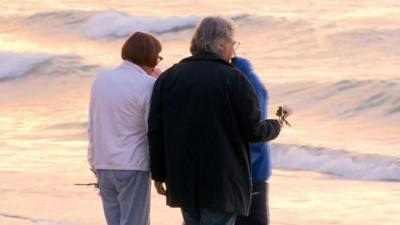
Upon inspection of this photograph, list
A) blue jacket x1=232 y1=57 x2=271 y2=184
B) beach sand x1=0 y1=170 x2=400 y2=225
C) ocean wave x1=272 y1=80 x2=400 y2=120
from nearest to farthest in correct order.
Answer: blue jacket x1=232 y1=57 x2=271 y2=184, beach sand x1=0 y1=170 x2=400 y2=225, ocean wave x1=272 y1=80 x2=400 y2=120

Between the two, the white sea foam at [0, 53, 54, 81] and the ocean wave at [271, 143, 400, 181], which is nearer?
the ocean wave at [271, 143, 400, 181]

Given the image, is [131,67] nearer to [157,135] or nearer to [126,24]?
[157,135]

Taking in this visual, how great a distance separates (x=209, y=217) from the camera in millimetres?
4973

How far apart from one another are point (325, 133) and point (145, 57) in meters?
12.1

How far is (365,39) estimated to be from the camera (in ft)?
85.3

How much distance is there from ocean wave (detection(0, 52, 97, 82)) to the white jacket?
66.4 feet

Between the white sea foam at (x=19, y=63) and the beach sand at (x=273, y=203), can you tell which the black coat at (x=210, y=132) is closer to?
the beach sand at (x=273, y=203)

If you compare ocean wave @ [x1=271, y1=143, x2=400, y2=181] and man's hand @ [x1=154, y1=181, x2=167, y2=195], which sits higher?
man's hand @ [x1=154, y1=181, x2=167, y2=195]

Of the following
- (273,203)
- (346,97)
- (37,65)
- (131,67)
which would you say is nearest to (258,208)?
(131,67)

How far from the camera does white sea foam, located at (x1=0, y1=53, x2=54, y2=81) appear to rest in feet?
85.2

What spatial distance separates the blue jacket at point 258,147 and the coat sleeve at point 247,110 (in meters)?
0.32

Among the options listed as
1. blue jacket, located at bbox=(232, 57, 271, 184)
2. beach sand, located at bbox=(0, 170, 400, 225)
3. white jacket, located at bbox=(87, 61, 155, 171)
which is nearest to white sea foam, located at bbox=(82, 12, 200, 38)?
beach sand, located at bbox=(0, 170, 400, 225)

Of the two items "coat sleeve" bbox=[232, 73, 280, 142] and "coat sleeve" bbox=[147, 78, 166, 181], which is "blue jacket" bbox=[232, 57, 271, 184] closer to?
"coat sleeve" bbox=[232, 73, 280, 142]

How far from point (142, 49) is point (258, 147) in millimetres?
668
